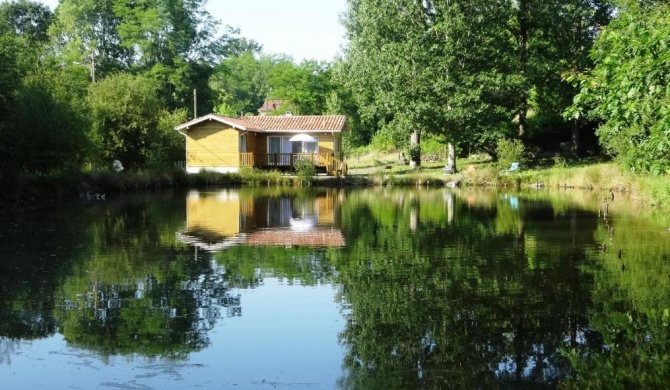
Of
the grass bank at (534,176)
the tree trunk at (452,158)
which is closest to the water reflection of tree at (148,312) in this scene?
the grass bank at (534,176)

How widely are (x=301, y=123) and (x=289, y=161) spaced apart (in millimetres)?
2840

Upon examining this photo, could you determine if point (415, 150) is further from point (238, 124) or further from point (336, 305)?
point (336, 305)

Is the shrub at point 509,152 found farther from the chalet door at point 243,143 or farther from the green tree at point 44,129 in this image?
the green tree at point 44,129

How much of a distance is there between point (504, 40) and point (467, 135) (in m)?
6.23

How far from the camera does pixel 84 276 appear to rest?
12516mm

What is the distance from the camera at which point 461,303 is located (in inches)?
409

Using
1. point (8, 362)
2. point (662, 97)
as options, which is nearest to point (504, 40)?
point (662, 97)

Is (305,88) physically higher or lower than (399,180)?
higher

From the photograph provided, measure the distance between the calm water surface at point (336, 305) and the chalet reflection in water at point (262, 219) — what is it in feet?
0.60

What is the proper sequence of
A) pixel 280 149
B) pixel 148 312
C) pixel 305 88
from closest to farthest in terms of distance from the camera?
pixel 148 312 → pixel 280 149 → pixel 305 88

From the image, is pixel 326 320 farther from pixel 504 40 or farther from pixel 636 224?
pixel 504 40

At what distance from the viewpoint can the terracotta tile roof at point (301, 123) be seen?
155 feet

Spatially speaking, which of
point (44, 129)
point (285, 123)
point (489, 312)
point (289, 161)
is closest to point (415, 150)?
point (289, 161)

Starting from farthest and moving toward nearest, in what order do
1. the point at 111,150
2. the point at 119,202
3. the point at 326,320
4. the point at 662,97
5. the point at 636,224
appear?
the point at 111,150 < the point at 119,202 < the point at 636,224 < the point at 662,97 < the point at 326,320
